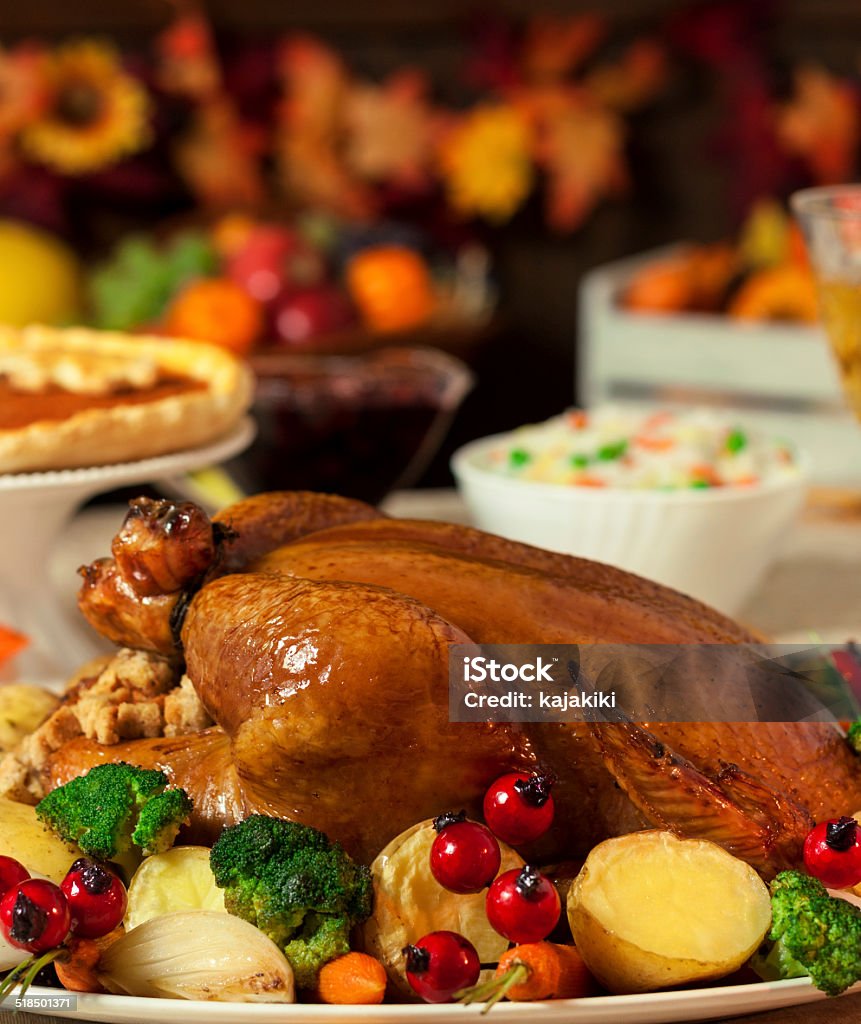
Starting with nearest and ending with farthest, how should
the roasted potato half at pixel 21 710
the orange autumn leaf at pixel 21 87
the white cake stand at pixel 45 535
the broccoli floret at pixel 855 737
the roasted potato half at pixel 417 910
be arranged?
the roasted potato half at pixel 417 910 → the broccoli floret at pixel 855 737 → the roasted potato half at pixel 21 710 → the white cake stand at pixel 45 535 → the orange autumn leaf at pixel 21 87

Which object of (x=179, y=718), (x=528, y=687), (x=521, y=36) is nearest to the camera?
(x=528, y=687)

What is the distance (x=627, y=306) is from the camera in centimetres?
389

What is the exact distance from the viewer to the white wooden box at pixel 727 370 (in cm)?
358

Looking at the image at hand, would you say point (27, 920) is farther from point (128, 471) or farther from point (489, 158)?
point (489, 158)

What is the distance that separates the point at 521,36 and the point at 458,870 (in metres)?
3.89

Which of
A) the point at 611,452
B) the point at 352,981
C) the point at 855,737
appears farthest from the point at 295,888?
the point at 611,452

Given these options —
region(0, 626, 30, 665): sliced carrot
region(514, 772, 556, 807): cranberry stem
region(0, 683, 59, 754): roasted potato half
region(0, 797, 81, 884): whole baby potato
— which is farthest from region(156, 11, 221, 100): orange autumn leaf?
region(514, 772, 556, 807): cranberry stem

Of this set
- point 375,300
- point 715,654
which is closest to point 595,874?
point 715,654

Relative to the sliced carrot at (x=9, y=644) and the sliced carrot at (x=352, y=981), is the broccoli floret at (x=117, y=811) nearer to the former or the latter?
the sliced carrot at (x=352, y=981)

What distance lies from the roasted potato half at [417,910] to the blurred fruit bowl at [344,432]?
4.02 feet

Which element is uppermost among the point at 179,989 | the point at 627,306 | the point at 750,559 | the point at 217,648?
the point at 217,648

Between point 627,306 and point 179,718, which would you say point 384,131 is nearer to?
point 627,306

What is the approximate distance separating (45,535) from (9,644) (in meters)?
0.24

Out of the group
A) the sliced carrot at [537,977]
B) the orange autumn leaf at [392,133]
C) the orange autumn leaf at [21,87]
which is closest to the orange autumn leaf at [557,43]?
the orange autumn leaf at [392,133]
